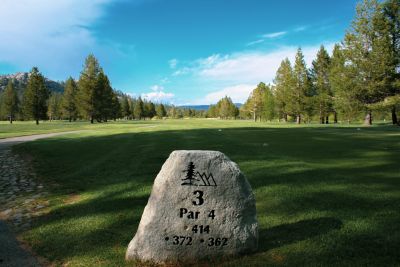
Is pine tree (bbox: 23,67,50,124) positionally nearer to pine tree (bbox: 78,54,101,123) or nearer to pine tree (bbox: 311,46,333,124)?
pine tree (bbox: 78,54,101,123)

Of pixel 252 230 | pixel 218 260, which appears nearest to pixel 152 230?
pixel 218 260

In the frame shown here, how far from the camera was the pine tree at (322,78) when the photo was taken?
6272 centimetres

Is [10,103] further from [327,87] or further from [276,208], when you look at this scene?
[276,208]

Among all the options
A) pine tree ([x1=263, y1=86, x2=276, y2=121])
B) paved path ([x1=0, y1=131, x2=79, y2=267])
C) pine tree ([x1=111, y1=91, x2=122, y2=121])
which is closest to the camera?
paved path ([x1=0, y1=131, x2=79, y2=267])

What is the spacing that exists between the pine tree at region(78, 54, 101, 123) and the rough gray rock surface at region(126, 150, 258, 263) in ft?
215

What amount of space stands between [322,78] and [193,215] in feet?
216

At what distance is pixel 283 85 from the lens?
6969cm

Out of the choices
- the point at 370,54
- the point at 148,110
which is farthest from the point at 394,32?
the point at 148,110

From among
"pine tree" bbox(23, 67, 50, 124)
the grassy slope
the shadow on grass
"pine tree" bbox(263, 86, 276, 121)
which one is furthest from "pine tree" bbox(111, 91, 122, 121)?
the shadow on grass

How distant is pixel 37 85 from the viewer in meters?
67.9

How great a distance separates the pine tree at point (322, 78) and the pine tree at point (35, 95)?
58601 mm

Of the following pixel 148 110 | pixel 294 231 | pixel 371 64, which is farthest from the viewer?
pixel 148 110

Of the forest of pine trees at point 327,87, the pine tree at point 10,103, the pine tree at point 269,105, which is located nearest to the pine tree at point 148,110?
the forest of pine trees at point 327,87

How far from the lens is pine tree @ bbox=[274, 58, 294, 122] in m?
64.7
